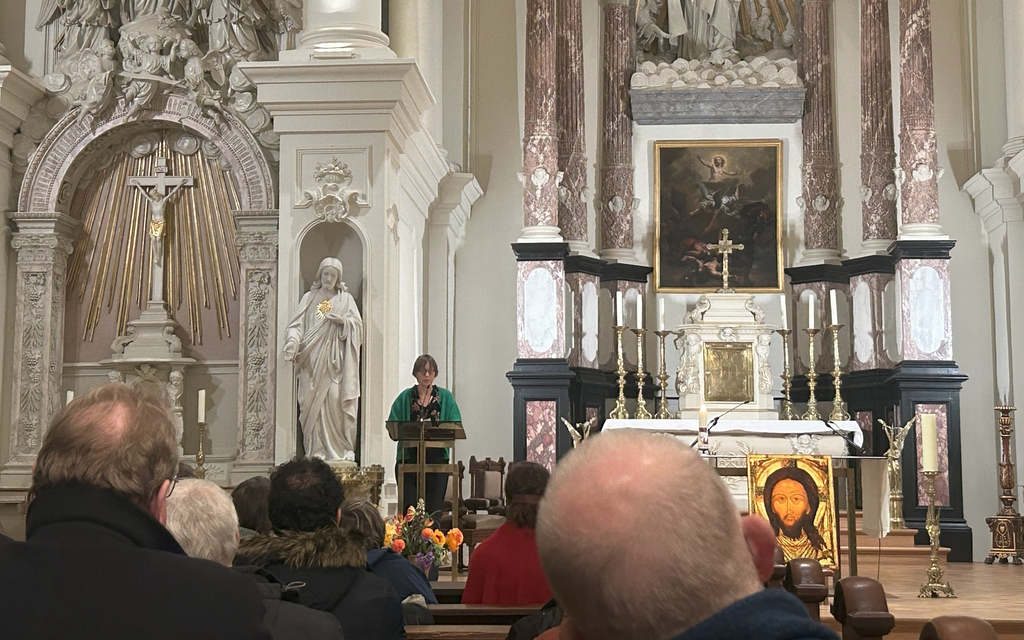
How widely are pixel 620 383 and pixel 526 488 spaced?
10.3 meters

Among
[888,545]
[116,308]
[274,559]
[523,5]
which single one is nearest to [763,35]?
[523,5]

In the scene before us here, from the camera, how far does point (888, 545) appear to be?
1119 centimetres

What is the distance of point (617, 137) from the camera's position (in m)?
15.9

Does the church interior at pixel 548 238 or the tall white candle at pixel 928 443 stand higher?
the church interior at pixel 548 238

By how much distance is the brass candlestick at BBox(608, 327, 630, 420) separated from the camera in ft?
47.2

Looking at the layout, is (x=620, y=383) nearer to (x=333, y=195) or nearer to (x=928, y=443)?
(x=928, y=443)

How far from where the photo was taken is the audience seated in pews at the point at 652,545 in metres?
1.33

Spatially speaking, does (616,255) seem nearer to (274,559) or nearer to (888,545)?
(888,545)

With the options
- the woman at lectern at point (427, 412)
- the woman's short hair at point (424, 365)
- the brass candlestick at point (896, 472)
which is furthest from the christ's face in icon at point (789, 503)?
the brass candlestick at point (896, 472)

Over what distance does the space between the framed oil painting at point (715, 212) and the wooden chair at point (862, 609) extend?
12409mm

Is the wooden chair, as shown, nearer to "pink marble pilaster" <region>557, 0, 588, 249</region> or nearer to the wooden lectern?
the wooden lectern

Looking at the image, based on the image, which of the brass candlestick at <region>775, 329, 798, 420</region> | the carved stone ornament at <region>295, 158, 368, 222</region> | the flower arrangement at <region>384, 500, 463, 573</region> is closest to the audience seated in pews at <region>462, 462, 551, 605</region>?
the flower arrangement at <region>384, 500, 463, 573</region>

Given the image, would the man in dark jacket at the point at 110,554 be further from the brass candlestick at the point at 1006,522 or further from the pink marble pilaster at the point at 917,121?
the pink marble pilaster at the point at 917,121

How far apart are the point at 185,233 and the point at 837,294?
830 centimetres
